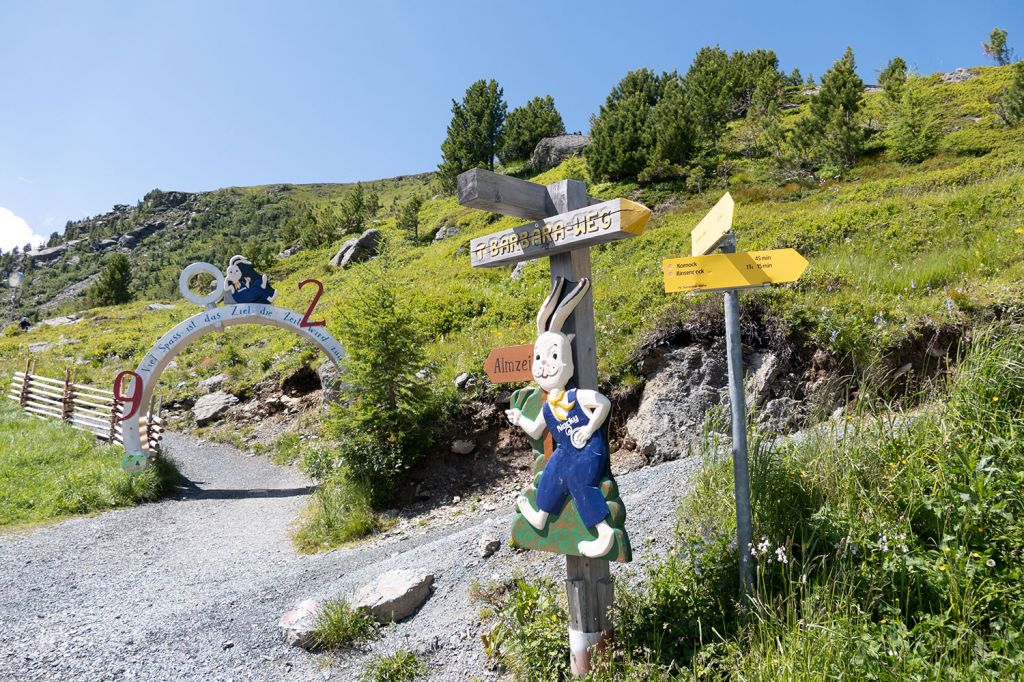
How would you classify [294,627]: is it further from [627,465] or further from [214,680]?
[627,465]

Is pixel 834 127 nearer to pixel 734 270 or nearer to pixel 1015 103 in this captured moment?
pixel 1015 103

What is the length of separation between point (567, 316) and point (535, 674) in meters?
2.04

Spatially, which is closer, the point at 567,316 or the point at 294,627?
the point at 567,316

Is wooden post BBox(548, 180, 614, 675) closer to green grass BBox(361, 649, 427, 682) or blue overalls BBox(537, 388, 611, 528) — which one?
blue overalls BBox(537, 388, 611, 528)

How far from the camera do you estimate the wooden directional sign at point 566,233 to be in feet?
9.59

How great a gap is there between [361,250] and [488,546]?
25.2 metres

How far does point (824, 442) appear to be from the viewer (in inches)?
151

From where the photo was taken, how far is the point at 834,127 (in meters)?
20.2

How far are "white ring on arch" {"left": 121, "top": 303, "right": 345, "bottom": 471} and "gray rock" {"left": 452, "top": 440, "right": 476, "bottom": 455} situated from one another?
2756 mm

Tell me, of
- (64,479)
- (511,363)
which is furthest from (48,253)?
(511,363)

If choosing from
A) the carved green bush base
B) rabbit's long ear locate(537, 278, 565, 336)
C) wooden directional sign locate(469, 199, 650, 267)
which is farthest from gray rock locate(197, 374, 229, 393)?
rabbit's long ear locate(537, 278, 565, 336)

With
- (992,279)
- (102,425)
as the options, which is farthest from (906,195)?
(102,425)

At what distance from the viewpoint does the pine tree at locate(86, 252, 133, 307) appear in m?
37.2

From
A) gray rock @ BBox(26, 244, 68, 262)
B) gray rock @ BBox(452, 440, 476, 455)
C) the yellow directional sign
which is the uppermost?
gray rock @ BBox(26, 244, 68, 262)
